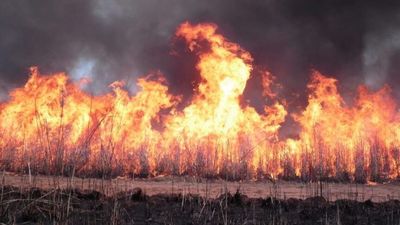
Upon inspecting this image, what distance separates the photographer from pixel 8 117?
945 inches

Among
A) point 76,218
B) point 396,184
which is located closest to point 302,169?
point 396,184

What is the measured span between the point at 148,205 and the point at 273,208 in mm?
2688

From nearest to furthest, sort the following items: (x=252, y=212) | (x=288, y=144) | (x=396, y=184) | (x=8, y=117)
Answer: (x=252, y=212) → (x=396, y=184) → (x=8, y=117) → (x=288, y=144)

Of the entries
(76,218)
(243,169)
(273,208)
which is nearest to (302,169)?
(243,169)

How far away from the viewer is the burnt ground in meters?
7.48

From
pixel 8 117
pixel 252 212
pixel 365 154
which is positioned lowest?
pixel 252 212

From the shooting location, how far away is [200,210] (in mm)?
8914

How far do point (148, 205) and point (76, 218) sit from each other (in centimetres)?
232

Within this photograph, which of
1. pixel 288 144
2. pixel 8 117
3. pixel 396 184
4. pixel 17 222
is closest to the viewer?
pixel 17 222

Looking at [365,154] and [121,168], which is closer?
[121,168]

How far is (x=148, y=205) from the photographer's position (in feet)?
30.6

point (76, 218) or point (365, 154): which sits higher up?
point (365, 154)

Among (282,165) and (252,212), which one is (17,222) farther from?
(282,165)

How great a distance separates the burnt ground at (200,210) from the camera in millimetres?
7477
